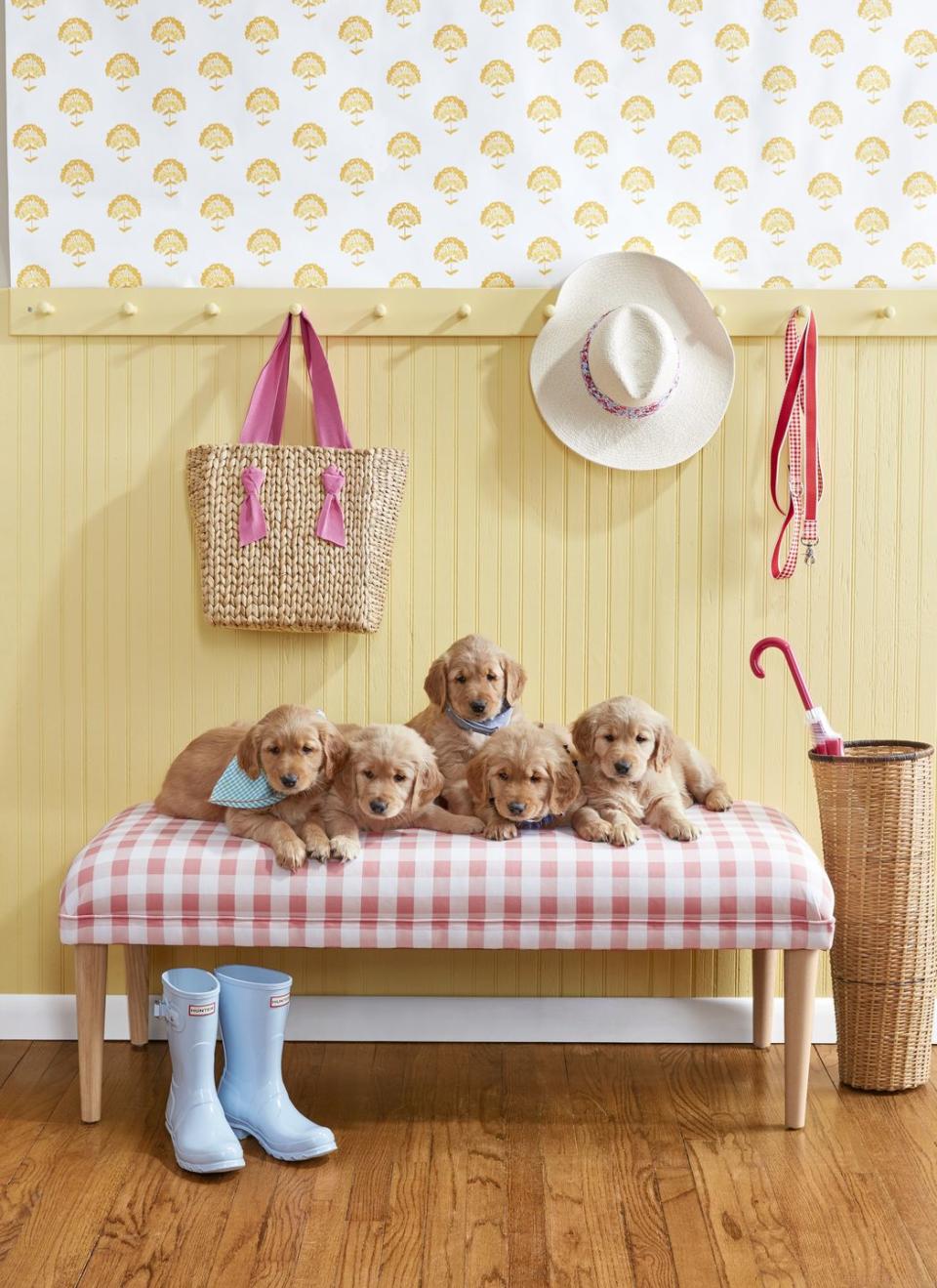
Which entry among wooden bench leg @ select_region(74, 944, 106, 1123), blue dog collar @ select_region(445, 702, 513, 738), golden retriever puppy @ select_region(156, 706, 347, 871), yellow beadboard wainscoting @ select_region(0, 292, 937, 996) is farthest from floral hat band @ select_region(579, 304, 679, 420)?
wooden bench leg @ select_region(74, 944, 106, 1123)

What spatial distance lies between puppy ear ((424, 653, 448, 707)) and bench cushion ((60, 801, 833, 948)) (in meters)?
0.36

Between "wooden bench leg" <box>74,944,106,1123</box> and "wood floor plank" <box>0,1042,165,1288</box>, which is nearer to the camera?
"wood floor plank" <box>0,1042,165,1288</box>

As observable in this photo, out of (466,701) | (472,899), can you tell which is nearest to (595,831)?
(472,899)

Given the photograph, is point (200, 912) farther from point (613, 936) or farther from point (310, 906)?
point (613, 936)

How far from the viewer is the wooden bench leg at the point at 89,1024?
2402 mm

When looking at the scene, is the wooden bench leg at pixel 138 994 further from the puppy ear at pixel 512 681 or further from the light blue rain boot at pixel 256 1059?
the puppy ear at pixel 512 681

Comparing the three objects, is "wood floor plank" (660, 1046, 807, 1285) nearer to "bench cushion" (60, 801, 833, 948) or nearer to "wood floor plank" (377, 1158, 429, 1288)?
"bench cushion" (60, 801, 833, 948)

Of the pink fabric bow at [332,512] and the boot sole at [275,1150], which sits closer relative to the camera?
the boot sole at [275,1150]

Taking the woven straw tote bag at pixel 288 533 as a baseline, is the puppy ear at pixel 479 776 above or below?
below

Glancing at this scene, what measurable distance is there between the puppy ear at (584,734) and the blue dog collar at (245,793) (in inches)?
24.6

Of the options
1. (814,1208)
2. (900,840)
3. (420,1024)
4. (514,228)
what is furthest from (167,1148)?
(514,228)

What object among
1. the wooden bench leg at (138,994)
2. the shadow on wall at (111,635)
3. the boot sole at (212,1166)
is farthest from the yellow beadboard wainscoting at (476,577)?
the boot sole at (212,1166)

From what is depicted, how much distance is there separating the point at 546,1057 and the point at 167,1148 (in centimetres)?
91

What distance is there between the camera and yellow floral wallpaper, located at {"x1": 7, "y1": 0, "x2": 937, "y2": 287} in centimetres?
283
